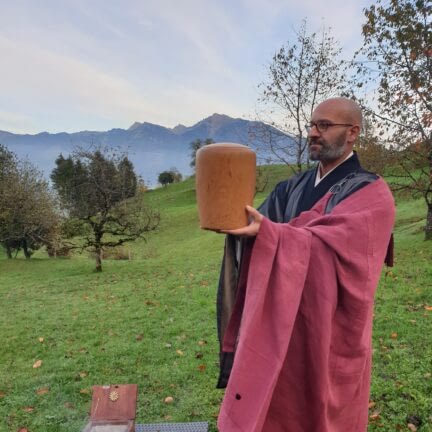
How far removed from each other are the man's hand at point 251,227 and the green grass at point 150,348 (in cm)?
324

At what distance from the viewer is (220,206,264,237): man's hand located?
1.50 metres

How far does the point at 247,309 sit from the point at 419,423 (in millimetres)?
3191

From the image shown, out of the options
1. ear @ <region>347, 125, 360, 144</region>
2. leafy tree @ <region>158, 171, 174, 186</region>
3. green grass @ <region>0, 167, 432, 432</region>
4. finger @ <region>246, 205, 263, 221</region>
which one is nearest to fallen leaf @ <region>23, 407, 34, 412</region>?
green grass @ <region>0, 167, 432, 432</region>

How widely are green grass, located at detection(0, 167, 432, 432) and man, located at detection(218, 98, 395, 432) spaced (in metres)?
2.46

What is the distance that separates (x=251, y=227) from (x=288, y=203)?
0.89 metres

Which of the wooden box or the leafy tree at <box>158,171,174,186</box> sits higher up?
the leafy tree at <box>158,171,174,186</box>

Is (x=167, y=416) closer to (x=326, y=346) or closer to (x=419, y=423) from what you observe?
(x=419, y=423)

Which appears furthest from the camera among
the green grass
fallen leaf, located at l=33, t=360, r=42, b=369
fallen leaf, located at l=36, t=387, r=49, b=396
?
fallen leaf, located at l=33, t=360, r=42, b=369

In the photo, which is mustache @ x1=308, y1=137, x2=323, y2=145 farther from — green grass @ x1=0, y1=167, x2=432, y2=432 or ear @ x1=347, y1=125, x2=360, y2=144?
green grass @ x1=0, y1=167, x2=432, y2=432

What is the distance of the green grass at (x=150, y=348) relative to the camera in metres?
→ 4.35

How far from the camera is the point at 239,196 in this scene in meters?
1.49

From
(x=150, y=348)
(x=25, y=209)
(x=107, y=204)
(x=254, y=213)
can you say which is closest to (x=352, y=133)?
(x=254, y=213)

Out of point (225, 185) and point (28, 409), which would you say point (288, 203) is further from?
point (28, 409)

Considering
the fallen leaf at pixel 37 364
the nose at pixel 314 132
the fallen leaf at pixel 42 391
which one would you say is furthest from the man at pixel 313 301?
the fallen leaf at pixel 37 364
